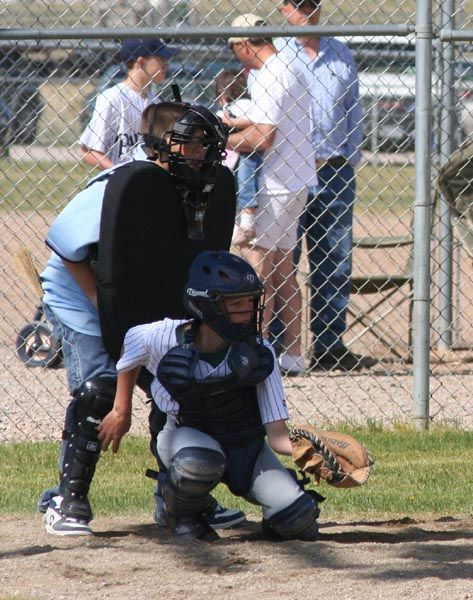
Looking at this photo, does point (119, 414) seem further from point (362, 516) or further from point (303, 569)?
point (362, 516)

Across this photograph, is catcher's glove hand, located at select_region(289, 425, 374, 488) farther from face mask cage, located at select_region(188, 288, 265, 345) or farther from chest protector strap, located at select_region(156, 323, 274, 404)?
face mask cage, located at select_region(188, 288, 265, 345)

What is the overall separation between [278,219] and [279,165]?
1.15 feet

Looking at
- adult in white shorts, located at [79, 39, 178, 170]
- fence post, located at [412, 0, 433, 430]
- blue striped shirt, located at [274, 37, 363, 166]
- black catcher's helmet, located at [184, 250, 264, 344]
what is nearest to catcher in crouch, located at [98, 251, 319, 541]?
black catcher's helmet, located at [184, 250, 264, 344]

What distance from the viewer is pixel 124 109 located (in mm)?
7656

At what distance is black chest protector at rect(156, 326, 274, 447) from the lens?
14.2 ft

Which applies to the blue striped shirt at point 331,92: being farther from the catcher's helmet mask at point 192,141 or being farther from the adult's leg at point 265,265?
the catcher's helmet mask at point 192,141

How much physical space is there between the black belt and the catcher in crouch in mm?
3780

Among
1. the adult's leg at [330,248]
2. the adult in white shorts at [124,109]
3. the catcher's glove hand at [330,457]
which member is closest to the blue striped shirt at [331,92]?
the adult's leg at [330,248]

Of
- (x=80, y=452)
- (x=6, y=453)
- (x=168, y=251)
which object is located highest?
(x=168, y=251)

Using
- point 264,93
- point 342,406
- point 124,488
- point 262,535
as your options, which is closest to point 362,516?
point 262,535

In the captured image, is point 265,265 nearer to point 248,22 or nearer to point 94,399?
point 248,22

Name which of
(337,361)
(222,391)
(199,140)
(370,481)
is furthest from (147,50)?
(222,391)

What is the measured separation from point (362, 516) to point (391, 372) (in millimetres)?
2816

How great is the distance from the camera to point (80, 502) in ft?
15.0
